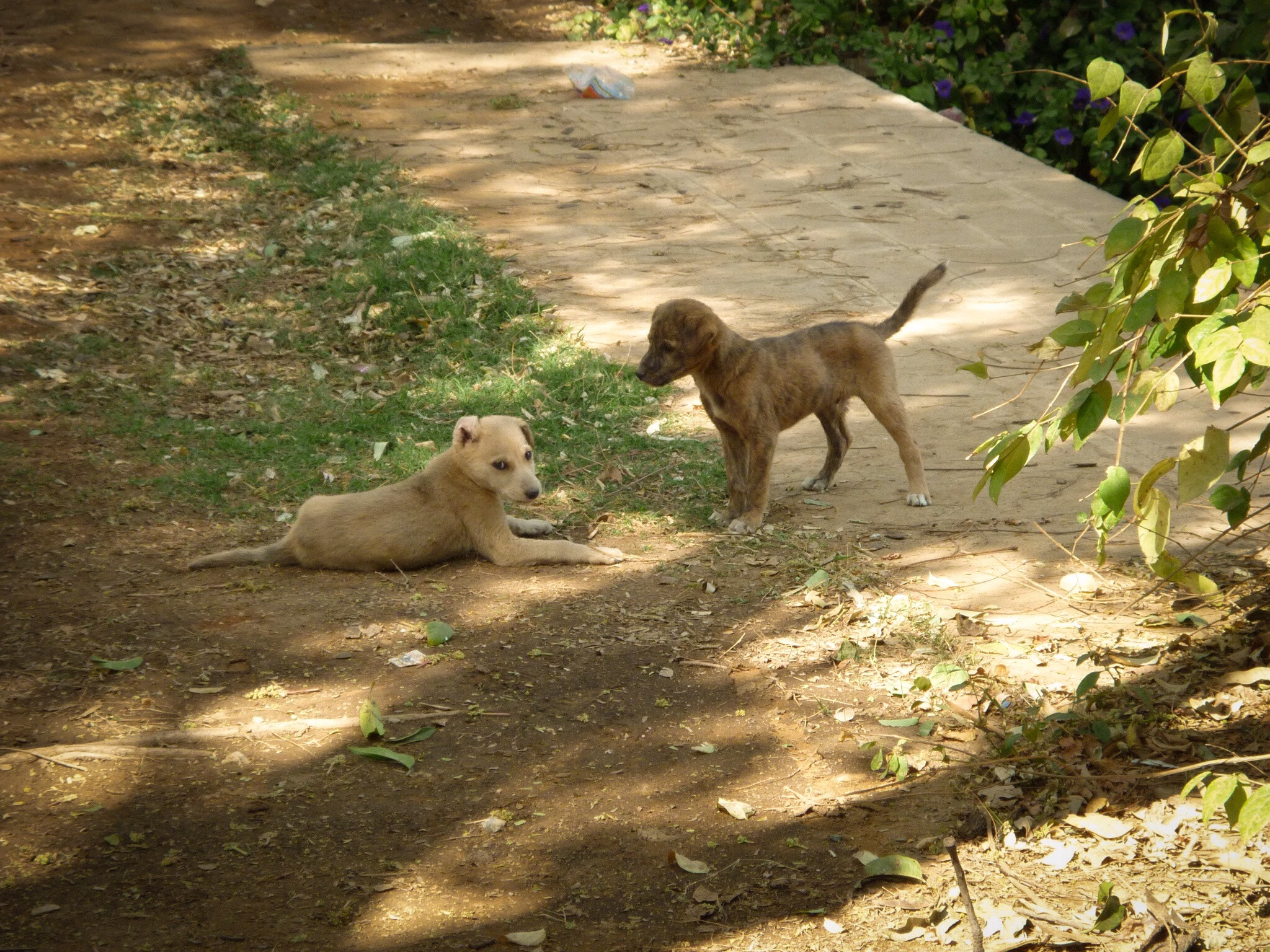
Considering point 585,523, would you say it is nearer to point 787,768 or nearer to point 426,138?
point 787,768

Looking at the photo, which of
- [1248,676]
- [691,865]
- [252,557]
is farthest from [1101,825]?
[252,557]

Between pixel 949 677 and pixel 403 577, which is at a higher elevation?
pixel 949 677

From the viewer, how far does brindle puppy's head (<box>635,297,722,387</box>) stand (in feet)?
19.5

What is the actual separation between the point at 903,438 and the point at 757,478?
845 mm

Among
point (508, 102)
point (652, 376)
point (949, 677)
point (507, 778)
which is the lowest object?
point (507, 778)

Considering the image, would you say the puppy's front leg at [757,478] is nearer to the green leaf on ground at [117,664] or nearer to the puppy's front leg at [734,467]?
the puppy's front leg at [734,467]

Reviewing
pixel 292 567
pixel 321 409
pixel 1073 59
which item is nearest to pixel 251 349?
pixel 321 409

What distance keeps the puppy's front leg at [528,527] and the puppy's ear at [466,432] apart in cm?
49

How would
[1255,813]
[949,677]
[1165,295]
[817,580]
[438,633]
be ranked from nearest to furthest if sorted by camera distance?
[1255,813], [1165,295], [949,677], [438,633], [817,580]

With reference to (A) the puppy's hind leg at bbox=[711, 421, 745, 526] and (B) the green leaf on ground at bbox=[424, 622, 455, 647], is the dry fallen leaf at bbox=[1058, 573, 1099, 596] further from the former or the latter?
(B) the green leaf on ground at bbox=[424, 622, 455, 647]

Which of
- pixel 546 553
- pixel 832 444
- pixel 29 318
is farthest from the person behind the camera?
pixel 29 318

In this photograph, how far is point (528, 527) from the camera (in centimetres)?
621

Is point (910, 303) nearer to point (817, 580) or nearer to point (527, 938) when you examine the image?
point (817, 580)

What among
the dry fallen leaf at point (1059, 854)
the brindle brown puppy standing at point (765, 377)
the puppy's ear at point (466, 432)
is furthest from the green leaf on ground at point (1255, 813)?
the puppy's ear at point (466, 432)
